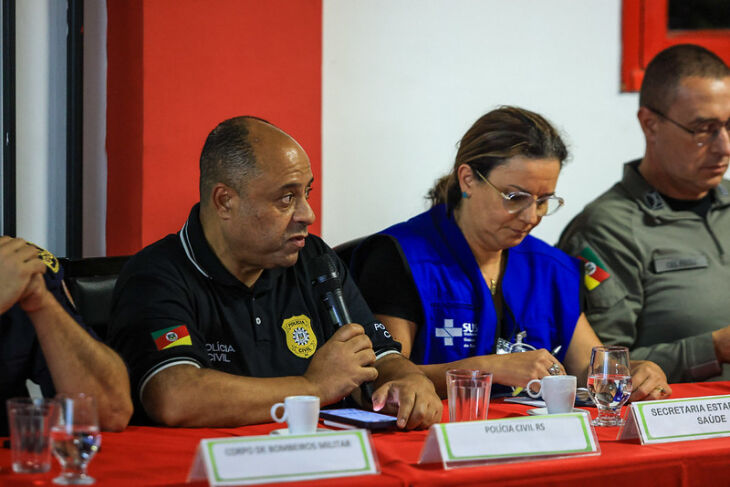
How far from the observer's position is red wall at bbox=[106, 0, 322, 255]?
268 centimetres

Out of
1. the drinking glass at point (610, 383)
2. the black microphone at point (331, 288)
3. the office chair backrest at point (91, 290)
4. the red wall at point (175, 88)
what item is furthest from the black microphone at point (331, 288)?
the red wall at point (175, 88)

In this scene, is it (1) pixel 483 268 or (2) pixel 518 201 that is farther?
(1) pixel 483 268

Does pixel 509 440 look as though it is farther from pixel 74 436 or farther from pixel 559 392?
pixel 74 436

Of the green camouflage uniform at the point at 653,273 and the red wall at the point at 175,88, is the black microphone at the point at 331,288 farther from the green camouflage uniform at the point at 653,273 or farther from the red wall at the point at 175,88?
the green camouflage uniform at the point at 653,273

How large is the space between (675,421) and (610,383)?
6.9 inches

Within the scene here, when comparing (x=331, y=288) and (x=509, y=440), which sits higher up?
(x=331, y=288)

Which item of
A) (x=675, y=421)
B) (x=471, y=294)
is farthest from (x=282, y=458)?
(x=471, y=294)

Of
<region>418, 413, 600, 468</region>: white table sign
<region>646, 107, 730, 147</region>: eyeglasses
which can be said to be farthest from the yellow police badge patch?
<region>646, 107, 730, 147</region>: eyeglasses

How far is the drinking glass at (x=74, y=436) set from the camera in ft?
3.97

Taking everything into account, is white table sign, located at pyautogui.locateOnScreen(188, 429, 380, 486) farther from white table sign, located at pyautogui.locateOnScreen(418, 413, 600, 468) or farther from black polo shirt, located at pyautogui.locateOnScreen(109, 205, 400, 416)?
black polo shirt, located at pyautogui.locateOnScreen(109, 205, 400, 416)

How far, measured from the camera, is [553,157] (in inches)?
94.1

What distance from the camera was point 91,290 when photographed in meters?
2.11

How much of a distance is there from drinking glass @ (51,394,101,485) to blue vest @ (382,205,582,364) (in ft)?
4.05

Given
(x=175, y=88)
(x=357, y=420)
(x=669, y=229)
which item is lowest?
(x=357, y=420)
